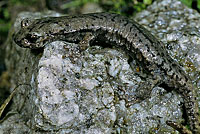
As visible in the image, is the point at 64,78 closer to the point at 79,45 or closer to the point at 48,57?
the point at 48,57

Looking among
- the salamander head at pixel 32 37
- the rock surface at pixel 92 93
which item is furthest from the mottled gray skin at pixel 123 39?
the rock surface at pixel 92 93

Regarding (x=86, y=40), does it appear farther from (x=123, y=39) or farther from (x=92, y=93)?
(x=92, y=93)

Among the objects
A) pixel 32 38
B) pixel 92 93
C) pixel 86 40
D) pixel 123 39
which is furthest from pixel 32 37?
pixel 123 39

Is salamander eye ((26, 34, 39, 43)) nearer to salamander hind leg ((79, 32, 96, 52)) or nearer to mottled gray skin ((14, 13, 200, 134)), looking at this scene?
mottled gray skin ((14, 13, 200, 134))

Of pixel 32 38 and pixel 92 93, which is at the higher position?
pixel 32 38

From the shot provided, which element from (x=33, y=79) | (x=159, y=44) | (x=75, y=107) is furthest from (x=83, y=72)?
(x=159, y=44)

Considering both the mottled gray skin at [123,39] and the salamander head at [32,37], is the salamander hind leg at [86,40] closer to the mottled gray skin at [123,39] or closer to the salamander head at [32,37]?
the mottled gray skin at [123,39]

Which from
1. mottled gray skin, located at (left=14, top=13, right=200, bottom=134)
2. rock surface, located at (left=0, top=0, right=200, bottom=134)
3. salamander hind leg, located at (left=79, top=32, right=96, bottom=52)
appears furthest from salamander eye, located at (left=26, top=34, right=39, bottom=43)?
salamander hind leg, located at (left=79, top=32, right=96, bottom=52)
